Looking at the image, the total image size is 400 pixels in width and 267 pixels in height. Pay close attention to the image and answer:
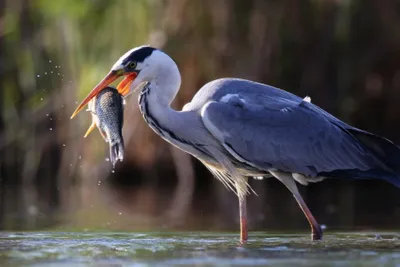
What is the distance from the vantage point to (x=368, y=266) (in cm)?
669

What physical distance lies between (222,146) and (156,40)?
5.82 m

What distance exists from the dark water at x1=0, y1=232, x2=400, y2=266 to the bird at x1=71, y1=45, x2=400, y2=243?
0.43 meters

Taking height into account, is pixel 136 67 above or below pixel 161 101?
above

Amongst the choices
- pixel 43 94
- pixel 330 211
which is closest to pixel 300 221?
pixel 330 211

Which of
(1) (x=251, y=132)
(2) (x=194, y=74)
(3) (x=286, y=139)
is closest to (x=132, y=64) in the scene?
(1) (x=251, y=132)

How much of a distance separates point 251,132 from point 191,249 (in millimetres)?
1472

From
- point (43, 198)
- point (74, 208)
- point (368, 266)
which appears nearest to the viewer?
point (368, 266)

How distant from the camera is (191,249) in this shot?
782 centimetres

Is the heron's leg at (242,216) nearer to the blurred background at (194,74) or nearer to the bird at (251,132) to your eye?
the bird at (251,132)

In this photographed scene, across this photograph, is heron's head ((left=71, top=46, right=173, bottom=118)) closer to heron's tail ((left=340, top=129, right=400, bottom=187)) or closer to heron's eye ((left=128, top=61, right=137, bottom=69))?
heron's eye ((left=128, top=61, right=137, bottom=69))

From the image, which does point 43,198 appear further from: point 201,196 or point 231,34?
point 231,34

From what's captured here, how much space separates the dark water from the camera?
700 cm

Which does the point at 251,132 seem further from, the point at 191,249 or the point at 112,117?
the point at 191,249

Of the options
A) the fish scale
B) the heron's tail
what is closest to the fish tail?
the fish scale
